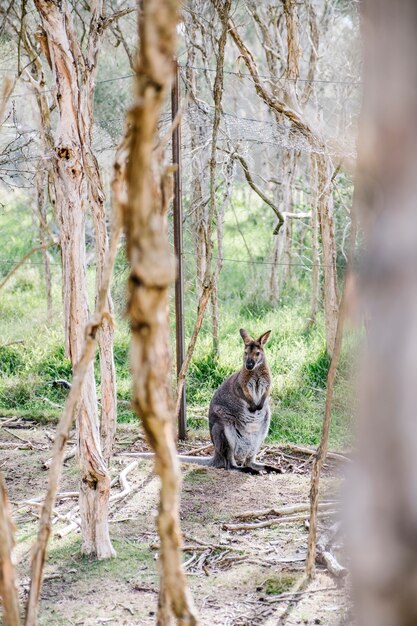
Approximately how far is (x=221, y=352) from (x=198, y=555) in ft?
12.0

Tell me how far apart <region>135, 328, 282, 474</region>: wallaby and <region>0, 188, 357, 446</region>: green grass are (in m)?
0.53

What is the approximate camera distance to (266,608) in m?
3.56

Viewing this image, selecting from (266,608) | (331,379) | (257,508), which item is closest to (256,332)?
(257,508)

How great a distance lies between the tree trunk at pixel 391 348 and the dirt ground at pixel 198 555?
7.16ft

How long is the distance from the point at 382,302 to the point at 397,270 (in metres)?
0.03

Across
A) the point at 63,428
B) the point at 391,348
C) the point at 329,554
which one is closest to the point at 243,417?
the point at 329,554

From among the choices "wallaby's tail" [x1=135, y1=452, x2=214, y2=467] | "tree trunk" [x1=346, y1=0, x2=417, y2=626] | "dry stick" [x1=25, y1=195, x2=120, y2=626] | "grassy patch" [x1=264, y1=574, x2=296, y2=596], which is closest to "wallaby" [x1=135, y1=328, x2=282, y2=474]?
"wallaby's tail" [x1=135, y1=452, x2=214, y2=467]

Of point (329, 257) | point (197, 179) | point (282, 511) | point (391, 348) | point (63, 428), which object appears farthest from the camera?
point (197, 179)

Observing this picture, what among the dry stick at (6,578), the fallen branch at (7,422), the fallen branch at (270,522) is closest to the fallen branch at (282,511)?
the fallen branch at (270,522)

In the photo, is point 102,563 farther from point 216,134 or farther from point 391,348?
point 391,348

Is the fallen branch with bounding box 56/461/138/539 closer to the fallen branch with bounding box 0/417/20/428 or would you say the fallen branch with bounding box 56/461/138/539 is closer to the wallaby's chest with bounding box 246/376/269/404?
the wallaby's chest with bounding box 246/376/269/404

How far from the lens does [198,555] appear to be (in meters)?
4.29

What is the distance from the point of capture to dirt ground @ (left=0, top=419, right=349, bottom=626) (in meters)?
3.54

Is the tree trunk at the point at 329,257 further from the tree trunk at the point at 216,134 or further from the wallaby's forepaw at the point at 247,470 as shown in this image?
the wallaby's forepaw at the point at 247,470
